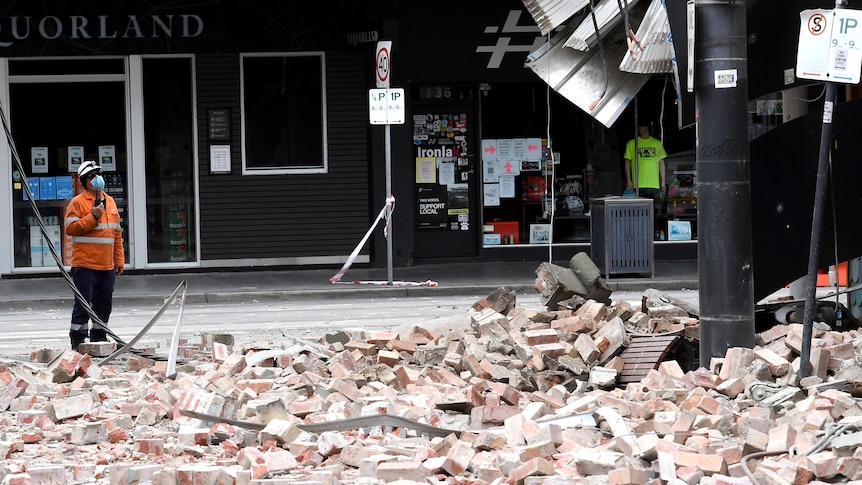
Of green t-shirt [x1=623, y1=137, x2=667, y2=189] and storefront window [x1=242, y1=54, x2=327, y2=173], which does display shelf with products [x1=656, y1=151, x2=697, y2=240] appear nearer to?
green t-shirt [x1=623, y1=137, x2=667, y2=189]

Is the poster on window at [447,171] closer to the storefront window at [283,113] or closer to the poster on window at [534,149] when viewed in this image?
the poster on window at [534,149]

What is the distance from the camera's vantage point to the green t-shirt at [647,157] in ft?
71.5

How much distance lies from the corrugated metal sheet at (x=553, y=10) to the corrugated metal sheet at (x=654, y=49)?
1.82 ft

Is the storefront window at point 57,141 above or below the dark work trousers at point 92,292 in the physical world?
above

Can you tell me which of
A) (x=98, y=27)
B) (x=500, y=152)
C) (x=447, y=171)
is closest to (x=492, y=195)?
(x=500, y=152)

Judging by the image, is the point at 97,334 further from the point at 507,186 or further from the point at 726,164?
the point at 507,186

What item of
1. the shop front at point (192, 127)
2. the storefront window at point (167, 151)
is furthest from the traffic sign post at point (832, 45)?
the storefront window at point (167, 151)

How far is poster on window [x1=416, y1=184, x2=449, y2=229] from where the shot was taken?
71.8 ft

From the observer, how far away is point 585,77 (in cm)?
1109

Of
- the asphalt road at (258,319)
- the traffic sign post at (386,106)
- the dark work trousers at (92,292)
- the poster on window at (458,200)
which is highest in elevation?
the traffic sign post at (386,106)

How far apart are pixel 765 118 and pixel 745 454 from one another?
1589cm

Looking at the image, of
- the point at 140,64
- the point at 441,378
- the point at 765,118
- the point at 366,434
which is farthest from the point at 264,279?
the point at 366,434

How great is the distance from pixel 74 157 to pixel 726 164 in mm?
13621

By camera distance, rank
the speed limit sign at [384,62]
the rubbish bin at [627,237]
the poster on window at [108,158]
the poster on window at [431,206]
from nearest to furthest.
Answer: the speed limit sign at [384,62] → the rubbish bin at [627,237] → the poster on window at [108,158] → the poster on window at [431,206]
